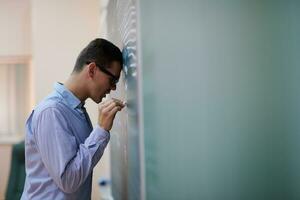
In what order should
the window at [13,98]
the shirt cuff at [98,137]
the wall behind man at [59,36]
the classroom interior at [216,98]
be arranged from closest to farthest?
1. the classroom interior at [216,98]
2. the shirt cuff at [98,137]
3. the wall behind man at [59,36]
4. the window at [13,98]

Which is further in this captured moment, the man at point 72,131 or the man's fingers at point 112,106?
the man's fingers at point 112,106

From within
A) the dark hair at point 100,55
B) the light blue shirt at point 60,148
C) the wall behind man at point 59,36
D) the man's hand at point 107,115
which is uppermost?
the wall behind man at point 59,36

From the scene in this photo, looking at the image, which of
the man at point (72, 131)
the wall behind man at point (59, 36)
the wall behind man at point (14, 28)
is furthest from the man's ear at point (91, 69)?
the wall behind man at point (14, 28)

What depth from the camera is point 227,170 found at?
105 cm

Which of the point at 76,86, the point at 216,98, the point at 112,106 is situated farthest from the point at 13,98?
the point at 216,98

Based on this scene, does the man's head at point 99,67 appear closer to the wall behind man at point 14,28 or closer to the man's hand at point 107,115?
the man's hand at point 107,115

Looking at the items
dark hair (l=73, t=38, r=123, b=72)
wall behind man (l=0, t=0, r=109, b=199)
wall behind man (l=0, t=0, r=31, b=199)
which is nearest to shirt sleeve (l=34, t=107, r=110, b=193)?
dark hair (l=73, t=38, r=123, b=72)

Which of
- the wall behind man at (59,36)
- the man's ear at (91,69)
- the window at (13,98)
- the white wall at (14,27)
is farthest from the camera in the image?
the window at (13,98)

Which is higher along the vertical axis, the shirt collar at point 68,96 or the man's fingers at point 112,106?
the shirt collar at point 68,96

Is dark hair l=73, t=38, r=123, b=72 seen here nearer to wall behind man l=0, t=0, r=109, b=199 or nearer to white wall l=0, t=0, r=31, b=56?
wall behind man l=0, t=0, r=109, b=199

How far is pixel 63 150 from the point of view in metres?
1.09

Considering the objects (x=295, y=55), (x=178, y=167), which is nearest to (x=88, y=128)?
(x=178, y=167)

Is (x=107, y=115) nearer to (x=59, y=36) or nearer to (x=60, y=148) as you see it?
(x=60, y=148)

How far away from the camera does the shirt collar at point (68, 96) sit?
49.4 inches
